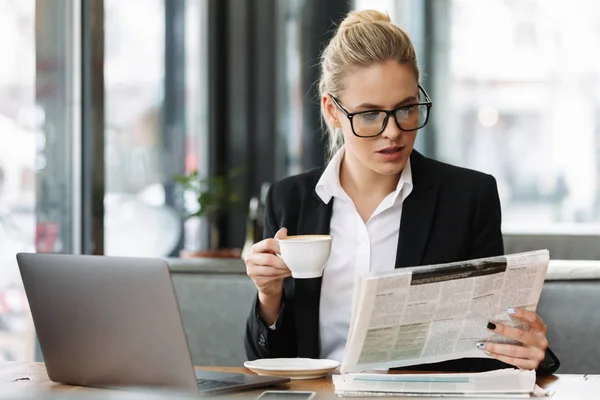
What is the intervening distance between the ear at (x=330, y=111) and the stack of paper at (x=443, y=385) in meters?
0.77

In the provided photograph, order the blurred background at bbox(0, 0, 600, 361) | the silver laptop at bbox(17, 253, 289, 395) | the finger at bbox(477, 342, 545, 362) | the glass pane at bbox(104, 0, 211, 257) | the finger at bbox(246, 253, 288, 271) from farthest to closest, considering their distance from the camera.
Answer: the glass pane at bbox(104, 0, 211, 257), the blurred background at bbox(0, 0, 600, 361), the finger at bbox(246, 253, 288, 271), the finger at bbox(477, 342, 545, 362), the silver laptop at bbox(17, 253, 289, 395)

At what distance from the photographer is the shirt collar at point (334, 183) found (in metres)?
2.18

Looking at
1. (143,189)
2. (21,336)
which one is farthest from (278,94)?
(21,336)

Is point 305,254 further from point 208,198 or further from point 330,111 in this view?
point 208,198

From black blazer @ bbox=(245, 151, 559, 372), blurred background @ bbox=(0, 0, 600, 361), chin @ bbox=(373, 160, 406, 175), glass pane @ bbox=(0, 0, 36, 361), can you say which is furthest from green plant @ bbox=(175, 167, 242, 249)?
chin @ bbox=(373, 160, 406, 175)

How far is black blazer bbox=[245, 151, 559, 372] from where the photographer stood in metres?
2.09

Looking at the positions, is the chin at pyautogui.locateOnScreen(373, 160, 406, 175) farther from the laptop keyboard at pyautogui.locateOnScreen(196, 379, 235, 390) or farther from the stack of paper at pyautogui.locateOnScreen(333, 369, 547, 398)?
the laptop keyboard at pyautogui.locateOnScreen(196, 379, 235, 390)

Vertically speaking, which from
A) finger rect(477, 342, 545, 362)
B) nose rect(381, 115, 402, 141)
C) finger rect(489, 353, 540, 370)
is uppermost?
nose rect(381, 115, 402, 141)

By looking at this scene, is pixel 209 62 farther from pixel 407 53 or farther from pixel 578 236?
pixel 407 53

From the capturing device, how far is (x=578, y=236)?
3.26 m

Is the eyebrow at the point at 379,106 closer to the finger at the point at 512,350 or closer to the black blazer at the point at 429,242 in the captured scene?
the black blazer at the point at 429,242

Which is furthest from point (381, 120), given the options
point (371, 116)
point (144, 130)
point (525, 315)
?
point (144, 130)

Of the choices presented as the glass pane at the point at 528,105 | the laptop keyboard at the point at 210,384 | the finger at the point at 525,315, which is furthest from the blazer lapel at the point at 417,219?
the glass pane at the point at 528,105

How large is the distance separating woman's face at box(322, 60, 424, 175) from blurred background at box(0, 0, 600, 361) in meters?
1.41
